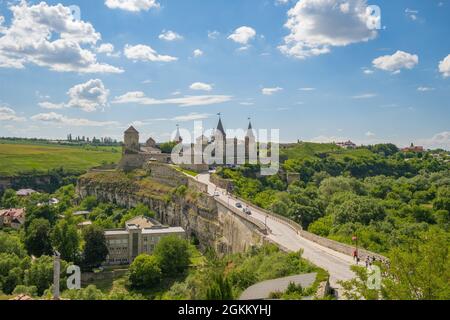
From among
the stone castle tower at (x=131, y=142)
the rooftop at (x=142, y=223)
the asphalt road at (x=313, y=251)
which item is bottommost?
the rooftop at (x=142, y=223)

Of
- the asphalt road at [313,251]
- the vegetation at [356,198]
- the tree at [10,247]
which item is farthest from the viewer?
the tree at [10,247]

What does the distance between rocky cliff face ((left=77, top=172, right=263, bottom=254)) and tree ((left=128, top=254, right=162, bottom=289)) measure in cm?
754

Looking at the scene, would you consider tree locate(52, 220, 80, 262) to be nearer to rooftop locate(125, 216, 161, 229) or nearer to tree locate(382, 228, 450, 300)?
rooftop locate(125, 216, 161, 229)

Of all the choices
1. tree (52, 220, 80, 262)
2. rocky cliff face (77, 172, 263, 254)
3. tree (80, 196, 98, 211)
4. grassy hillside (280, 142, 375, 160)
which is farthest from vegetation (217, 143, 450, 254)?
tree (80, 196, 98, 211)

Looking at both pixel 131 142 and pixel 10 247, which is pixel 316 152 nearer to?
pixel 131 142

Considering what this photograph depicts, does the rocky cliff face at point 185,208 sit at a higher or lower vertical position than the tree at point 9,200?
higher

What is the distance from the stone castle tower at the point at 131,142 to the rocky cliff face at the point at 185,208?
585cm

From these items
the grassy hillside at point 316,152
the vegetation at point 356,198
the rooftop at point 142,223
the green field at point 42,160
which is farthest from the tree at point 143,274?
the green field at point 42,160

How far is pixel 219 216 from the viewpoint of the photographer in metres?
48.0

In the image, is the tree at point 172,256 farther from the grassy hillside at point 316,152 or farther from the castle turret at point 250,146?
the grassy hillside at point 316,152

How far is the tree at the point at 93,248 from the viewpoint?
159ft

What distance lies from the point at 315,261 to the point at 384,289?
1036cm

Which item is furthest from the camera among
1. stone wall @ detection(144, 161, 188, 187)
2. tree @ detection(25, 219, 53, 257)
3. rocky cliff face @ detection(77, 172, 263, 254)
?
stone wall @ detection(144, 161, 188, 187)

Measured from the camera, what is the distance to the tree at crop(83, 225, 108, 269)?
48.6 metres
